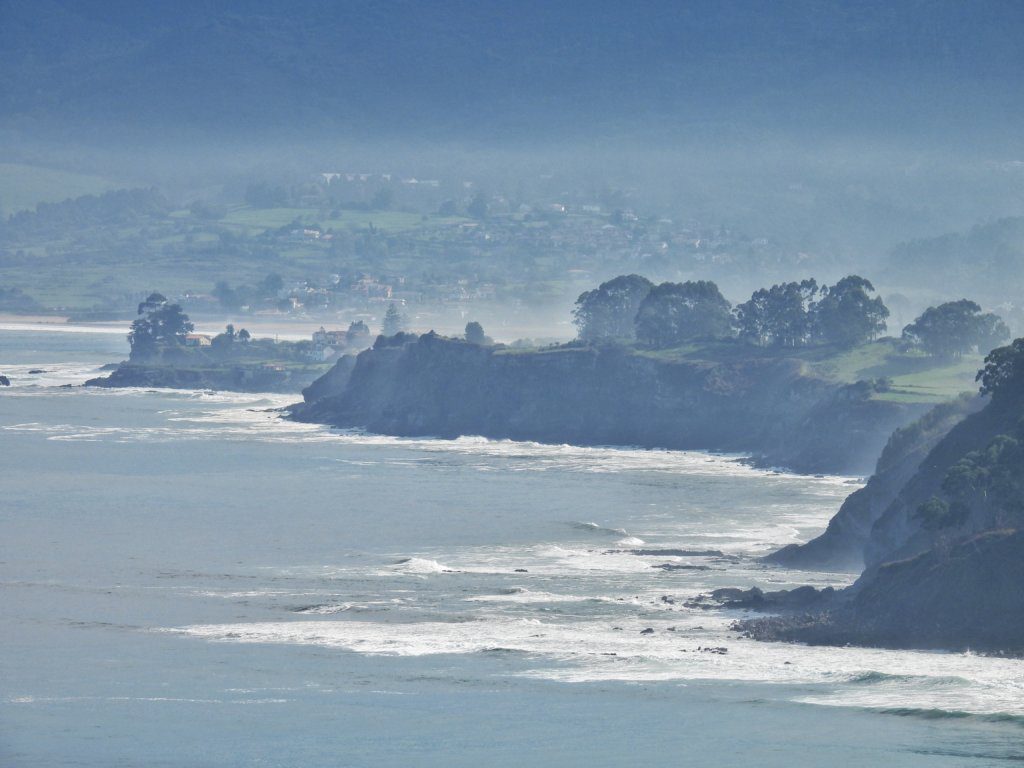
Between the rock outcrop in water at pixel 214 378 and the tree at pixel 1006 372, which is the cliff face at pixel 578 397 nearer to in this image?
the rock outcrop in water at pixel 214 378

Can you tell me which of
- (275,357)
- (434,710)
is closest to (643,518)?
(434,710)

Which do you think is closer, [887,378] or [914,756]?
[914,756]

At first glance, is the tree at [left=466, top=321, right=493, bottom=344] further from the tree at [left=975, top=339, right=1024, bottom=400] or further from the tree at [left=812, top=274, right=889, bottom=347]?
the tree at [left=975, top=339, right=1024, bottom=400]

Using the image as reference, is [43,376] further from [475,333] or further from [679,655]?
[679,655]

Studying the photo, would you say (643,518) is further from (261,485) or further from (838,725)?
(838,725)

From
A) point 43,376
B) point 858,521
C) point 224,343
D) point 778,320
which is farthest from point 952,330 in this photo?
point 43,376

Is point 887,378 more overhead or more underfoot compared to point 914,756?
more overhead

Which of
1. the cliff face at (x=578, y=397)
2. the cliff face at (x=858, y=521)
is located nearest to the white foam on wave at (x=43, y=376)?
the cliff face at (x=578, y=397)

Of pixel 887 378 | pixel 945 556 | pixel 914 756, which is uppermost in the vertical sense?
pixel 887 378
